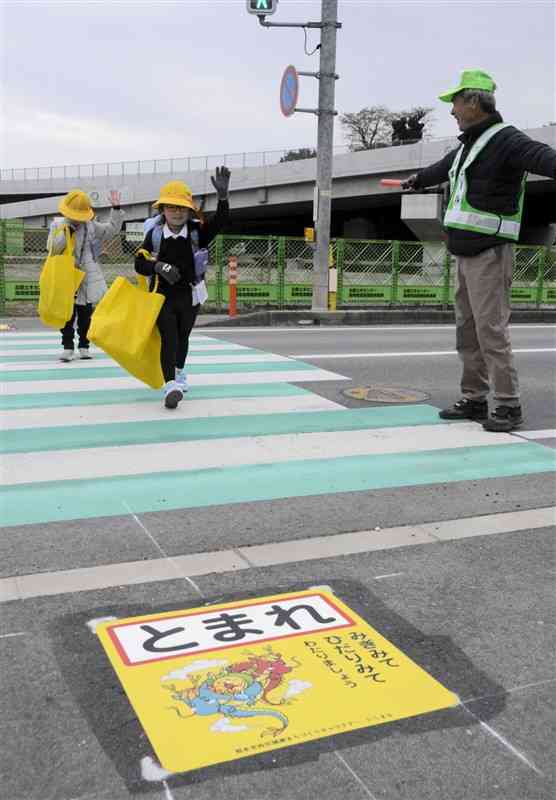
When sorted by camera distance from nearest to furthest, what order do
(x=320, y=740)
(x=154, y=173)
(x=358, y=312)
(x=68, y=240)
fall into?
(x=320, y=740)
(x=68, y=240)
(x=358, y=312)
(x=154, y=173)

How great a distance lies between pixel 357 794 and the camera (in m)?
Result: 1.97

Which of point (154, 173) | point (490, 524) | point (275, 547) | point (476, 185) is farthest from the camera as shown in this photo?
point (154, 173)

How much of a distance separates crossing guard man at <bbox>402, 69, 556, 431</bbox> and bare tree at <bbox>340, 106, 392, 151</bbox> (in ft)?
275

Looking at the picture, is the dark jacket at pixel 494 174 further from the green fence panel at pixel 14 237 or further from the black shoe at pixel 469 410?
the green fence panel at pixel 14 237

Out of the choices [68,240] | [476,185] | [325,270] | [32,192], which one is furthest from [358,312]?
[32,192]

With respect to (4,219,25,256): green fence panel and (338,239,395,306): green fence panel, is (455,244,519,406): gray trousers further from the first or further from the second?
(338,239,395,306): green fence panel

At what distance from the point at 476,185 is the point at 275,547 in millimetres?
3188

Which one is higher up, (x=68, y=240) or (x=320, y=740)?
(x=68, y=240)

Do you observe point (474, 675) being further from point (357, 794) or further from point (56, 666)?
point (56, 666)

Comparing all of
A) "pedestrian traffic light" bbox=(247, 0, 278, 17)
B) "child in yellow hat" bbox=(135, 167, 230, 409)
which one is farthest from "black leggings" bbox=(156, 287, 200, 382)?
"pedestrian traffic light" bbox=(247, 0, 278, 17)

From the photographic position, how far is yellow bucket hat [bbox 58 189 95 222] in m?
8.02

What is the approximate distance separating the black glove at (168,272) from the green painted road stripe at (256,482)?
6.16ft

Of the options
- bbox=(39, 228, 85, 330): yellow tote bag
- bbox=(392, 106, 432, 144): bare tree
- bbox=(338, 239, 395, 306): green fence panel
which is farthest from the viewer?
bbox=(392, 106, 432, 144): bare tree

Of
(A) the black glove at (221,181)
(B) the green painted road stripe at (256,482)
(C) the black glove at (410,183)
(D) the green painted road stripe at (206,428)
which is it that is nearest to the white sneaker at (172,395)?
(D) the green painted road stripe at (206,428)
